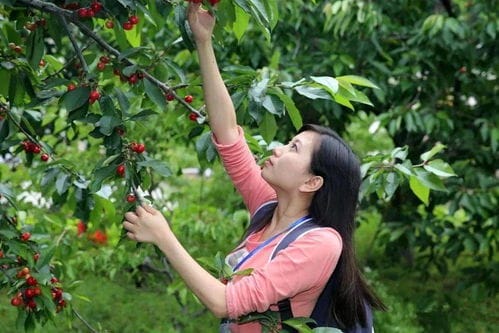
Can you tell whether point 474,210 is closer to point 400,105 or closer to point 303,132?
point 400,105

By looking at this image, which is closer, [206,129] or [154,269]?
[206,129]

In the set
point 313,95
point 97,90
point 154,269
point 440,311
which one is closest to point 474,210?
point 440,311

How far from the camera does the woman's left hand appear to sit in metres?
2.33

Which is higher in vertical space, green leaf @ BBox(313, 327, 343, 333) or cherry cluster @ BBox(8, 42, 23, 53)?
cherry cluster @ BBox(8, 42, 23, 53)

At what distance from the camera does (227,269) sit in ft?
7.79

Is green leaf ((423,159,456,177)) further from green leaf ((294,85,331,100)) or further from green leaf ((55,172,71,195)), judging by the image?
green leaf ((55,172,71,195))

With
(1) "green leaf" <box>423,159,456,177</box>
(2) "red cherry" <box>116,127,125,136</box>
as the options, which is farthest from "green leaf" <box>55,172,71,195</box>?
(1) "green leaf" <box>423,159,456,177</box>

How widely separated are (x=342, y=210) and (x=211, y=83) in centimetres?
53

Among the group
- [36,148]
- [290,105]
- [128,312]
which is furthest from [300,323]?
[128,312]

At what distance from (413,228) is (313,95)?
3627mm

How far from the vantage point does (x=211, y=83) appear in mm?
2592

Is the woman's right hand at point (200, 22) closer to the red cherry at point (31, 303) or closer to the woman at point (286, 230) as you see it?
the woman at point (286, 230)

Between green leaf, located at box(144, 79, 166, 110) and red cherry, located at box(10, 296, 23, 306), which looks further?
red cherry, located at box(10, 296, 23, 306)

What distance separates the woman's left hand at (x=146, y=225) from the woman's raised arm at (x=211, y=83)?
413 millimetres
